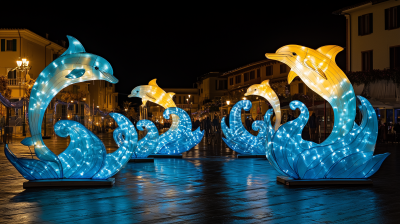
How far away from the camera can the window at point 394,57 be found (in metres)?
25.7

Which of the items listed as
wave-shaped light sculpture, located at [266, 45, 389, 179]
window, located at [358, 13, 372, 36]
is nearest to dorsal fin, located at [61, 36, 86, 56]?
wave-shaped light sculpture, located at [266, 45, 389, 179]

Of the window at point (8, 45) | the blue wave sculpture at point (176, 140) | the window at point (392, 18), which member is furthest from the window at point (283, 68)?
the blue wave sculpture at point (176, 140)

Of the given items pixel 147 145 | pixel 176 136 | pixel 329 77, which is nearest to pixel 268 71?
pixel 176 136

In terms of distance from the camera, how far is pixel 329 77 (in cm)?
877

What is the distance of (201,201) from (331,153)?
2979 millimetres

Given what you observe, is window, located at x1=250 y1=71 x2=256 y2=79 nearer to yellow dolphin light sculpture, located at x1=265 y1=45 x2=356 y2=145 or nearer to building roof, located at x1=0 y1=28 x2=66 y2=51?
building roof, located at x1=0 y1=28 x2=66 y2=51

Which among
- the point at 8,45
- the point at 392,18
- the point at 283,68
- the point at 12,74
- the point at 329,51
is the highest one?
the point at 8,45

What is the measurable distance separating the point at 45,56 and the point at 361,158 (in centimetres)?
4212

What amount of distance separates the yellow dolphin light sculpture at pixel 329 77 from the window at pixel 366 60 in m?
20.2

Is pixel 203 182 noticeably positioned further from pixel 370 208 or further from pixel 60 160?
pixel 370 208

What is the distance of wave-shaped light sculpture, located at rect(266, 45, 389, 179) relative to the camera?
27.7 feet

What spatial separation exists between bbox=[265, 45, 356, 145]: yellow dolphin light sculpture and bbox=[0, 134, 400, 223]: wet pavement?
1347 millimetres

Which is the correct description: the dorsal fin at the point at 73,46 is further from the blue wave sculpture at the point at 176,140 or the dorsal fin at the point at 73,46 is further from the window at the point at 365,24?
the window at the point at 365,24

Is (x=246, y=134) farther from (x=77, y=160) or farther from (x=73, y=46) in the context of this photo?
(x=73, y=46)
